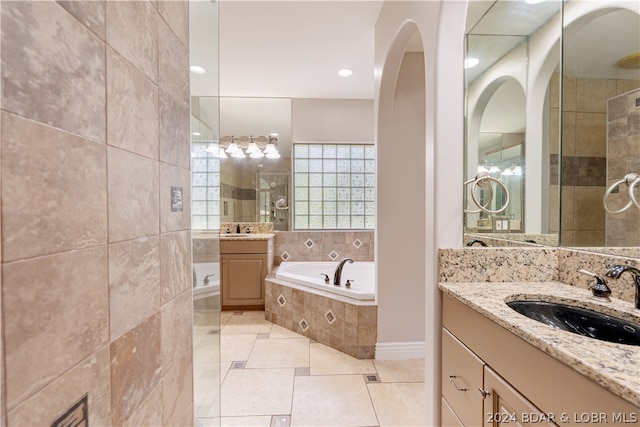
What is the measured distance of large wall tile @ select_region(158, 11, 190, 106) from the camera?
89 cm

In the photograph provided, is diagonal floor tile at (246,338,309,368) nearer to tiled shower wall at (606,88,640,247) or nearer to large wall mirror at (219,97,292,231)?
large wall mirror at (219,97,292,231)

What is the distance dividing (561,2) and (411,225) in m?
1.58

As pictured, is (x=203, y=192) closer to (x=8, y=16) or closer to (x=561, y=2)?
(x=8, y=16)

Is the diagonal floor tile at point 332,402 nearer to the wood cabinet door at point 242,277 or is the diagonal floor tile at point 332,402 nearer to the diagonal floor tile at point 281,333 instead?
the diagonal floor tile at point 281,333

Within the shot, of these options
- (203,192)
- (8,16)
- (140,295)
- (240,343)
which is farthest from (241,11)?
(240,343)

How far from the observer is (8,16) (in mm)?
445

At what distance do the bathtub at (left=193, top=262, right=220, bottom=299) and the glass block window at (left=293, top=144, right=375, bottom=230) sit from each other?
2643 mm

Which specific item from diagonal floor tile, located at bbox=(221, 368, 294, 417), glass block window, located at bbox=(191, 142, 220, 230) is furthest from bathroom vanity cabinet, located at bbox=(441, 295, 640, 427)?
glass block window, located at bbox=(191, 142, 220, 230)

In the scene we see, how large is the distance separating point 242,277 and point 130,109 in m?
2.97

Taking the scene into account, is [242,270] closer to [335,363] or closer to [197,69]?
[335,363]

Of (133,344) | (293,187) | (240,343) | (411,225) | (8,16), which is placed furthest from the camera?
(293,187)

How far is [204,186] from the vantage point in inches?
51.6

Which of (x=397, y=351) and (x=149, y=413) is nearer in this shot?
(x=149, y=413)

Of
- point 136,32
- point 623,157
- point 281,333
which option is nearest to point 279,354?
point 281,333
